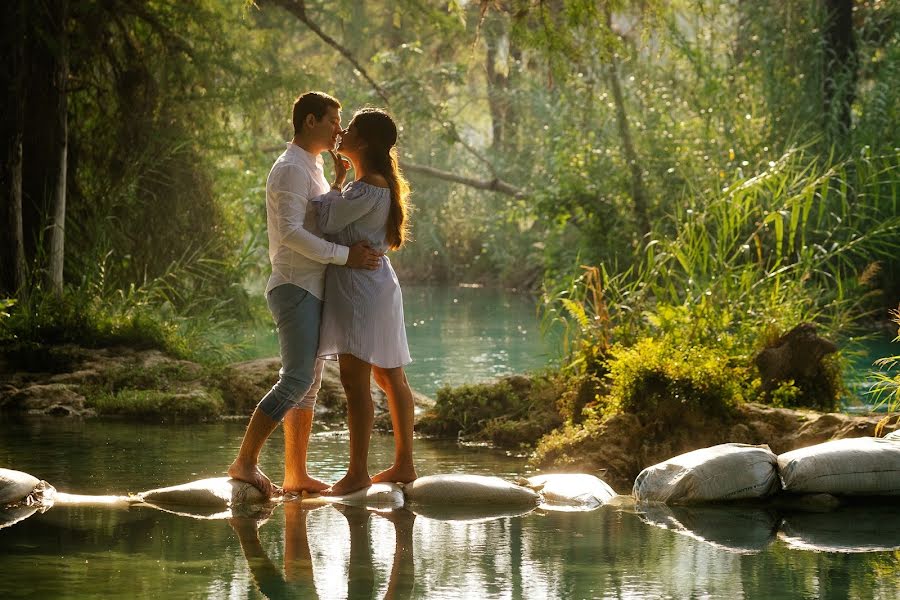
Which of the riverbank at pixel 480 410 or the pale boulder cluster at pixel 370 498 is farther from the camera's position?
the riverbank at pixel 480 410

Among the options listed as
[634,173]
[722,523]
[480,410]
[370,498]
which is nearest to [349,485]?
[370,498]

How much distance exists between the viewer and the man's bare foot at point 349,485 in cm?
682

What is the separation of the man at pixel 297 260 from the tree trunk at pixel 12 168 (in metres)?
6.18

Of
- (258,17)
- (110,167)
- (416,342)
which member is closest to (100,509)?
(110,167)

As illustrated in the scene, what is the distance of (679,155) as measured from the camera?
17734mm

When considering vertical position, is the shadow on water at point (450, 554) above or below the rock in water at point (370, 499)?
below

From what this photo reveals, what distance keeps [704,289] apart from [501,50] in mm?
25943

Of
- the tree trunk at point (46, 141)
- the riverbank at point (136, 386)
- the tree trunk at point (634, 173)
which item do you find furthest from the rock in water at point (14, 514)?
the tree trunk at point (634, 173)

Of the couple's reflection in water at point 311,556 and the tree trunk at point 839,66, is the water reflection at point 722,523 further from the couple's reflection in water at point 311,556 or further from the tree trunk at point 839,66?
the tree trunk at point 839,66

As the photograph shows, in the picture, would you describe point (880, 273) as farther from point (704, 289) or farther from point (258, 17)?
point (258, 17)

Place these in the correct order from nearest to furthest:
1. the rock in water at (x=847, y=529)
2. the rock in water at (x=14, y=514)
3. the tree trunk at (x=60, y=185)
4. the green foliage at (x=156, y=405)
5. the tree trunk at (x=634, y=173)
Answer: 1. the rock in water at (x=847, y=529)
2. the rock in water at (x=14, y=514)
3. the green foliage at (x=156, y=405)
4. the tree trunk at (x=60, y=185)
5. the tree trunk at (x=634, y=173)

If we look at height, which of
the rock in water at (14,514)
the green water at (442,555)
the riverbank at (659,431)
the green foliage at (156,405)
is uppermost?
the green foliage at (156,405)

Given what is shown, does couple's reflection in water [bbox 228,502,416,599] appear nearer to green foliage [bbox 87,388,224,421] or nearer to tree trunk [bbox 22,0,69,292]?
green foliage [bbox 87,388,224,421]

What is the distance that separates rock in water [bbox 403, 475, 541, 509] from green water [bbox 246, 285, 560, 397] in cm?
293
